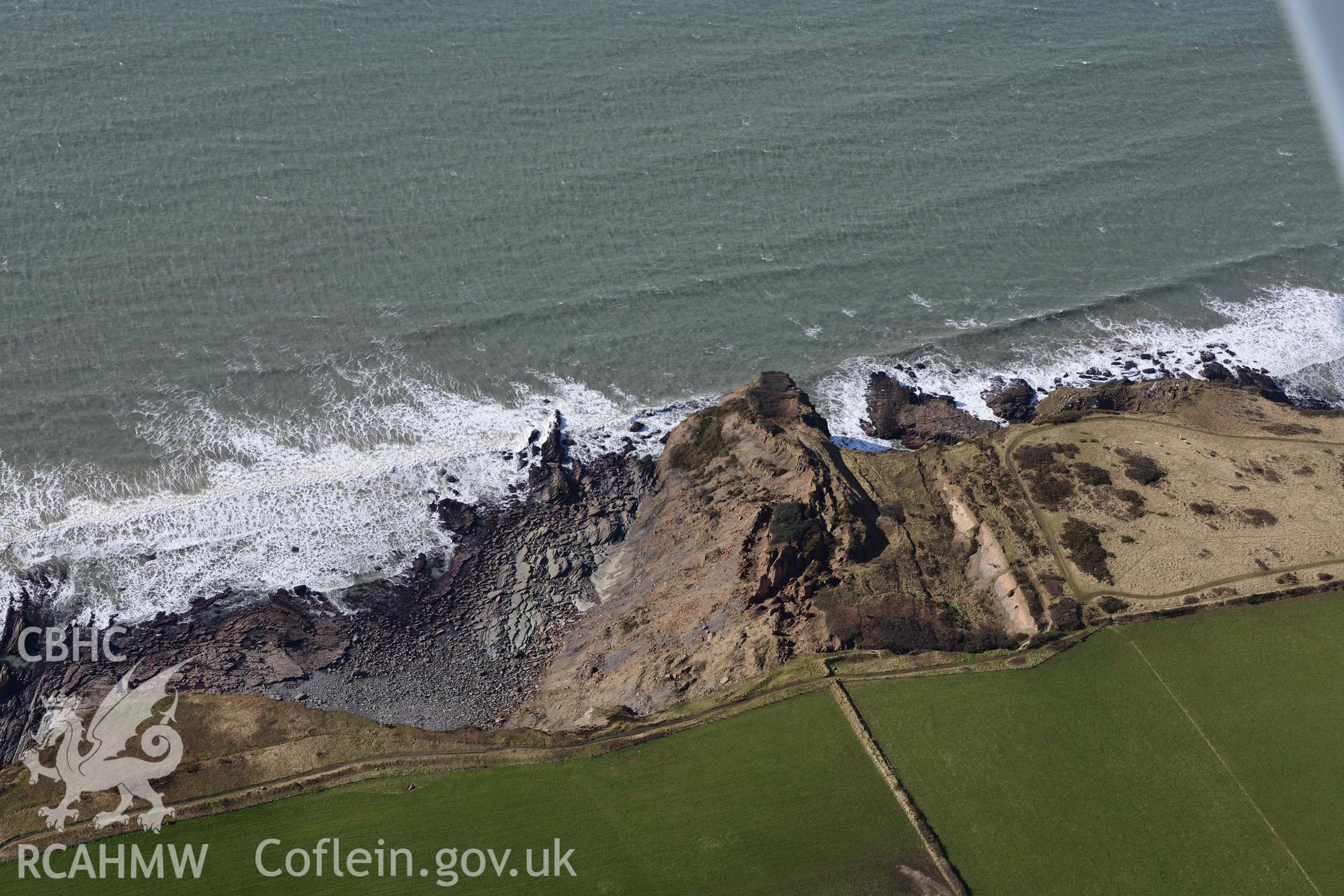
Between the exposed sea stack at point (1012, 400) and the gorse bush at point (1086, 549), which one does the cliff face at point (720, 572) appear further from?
the exposed sea stack at point (1012, 400)

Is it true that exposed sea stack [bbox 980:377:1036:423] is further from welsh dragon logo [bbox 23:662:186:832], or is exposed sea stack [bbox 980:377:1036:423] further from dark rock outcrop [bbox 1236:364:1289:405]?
welsh dragon logo [bbox 23:662:186:832]

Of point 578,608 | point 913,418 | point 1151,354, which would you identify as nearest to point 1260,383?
point 1151,354

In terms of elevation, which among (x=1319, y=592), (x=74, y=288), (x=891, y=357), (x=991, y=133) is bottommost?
(x=1319, y=592)

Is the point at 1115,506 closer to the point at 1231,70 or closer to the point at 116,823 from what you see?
the point at 116,823

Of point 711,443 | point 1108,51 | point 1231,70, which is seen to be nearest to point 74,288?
point 711,443

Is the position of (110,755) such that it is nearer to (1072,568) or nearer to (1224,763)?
(1072,568)

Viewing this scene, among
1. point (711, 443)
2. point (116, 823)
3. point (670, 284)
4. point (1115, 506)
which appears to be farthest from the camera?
point (670, 284)

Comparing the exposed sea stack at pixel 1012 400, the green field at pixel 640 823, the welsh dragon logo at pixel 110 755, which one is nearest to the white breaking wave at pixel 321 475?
the exposed sea stack at pixel 1012 400
